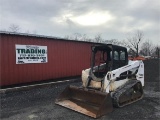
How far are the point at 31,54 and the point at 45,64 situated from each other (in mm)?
1140

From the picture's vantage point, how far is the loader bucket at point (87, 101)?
626 centimetres

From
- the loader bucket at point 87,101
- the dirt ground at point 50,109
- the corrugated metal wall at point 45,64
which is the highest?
the corrugated metal wall at point 45,64

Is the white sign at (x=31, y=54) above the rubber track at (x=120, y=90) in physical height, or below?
above

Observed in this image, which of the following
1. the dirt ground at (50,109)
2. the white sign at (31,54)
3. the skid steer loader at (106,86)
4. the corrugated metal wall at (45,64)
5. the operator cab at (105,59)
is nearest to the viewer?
the dirt ground at (50,109)

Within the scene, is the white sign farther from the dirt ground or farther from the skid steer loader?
the skid steer loader

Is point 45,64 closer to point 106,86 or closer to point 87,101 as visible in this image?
point 87,101

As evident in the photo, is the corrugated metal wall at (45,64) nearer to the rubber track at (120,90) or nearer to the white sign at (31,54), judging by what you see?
the white sign at (31,54)

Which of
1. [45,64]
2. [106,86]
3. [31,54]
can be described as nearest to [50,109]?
[106,86]

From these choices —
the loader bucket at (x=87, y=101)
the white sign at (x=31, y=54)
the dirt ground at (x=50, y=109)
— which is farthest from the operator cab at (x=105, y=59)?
the white sign at (x=31, y=54)

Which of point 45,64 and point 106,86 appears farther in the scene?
point 45,64

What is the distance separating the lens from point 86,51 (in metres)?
14.8

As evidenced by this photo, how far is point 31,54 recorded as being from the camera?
11508 mm

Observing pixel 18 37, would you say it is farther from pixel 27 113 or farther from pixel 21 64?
pixel 27 113

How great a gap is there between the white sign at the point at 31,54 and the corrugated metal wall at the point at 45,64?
18 centimetres
